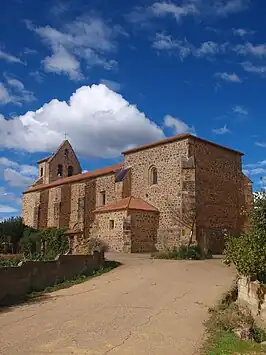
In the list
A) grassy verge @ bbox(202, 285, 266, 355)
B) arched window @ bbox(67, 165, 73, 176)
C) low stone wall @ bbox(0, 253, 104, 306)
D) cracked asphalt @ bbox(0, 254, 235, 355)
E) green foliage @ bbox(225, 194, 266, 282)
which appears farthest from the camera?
arched window @ bbox(67, 165, 73, 176)

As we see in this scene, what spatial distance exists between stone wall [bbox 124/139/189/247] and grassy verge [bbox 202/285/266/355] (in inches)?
651

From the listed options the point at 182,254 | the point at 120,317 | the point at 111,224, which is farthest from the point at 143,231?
the point at 120,317

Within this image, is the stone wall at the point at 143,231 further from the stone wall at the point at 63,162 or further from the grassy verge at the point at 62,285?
the stone wall at the point at 63,162

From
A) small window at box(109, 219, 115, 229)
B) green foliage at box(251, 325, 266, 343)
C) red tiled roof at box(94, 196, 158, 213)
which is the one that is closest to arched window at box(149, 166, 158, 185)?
red tiled roof at box(94, 196, 158, 213)

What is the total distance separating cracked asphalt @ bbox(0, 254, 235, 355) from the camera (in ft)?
23.4

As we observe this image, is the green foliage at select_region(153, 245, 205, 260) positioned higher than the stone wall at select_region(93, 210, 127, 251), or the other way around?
the stone wall at select_region(93, 210, 127, 251)

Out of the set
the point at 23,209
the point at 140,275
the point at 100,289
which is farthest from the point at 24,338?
the point at 23,209

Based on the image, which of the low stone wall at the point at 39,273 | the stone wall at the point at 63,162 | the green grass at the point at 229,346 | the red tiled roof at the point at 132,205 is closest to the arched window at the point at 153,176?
the red tiled roof at the point at 132,205

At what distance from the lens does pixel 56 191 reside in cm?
4016

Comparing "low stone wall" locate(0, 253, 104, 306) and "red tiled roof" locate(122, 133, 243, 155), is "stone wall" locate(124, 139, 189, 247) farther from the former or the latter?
"low stone wall" locate(0, 253, 104, 306)

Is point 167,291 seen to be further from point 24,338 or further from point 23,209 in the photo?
point 23,209

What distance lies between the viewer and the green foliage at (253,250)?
34.7 ft

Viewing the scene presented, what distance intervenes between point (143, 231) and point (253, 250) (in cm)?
1741

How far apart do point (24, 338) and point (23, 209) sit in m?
39.8
